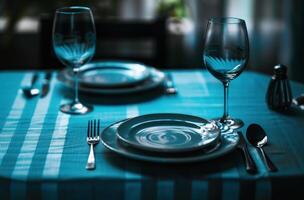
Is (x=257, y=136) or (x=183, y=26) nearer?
(x=257, y=136)

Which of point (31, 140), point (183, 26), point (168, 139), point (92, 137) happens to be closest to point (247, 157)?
point (168, 139)

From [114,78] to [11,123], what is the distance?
0.35m

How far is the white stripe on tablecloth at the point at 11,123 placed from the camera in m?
1.03

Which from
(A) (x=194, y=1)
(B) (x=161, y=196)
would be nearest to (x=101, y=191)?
(B) (x=161, y=196)

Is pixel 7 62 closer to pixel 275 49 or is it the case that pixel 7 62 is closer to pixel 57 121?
pixel 275 49

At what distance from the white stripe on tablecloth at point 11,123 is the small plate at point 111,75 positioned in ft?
0.49

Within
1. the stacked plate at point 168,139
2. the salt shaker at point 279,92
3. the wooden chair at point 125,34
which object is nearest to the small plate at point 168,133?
the stacked plate at point 168,139

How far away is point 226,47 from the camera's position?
1.06m

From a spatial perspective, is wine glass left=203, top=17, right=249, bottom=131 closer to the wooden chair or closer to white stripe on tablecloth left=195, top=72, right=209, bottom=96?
white stripe on tablecloth left=195, top=72, right=209, bottom=96

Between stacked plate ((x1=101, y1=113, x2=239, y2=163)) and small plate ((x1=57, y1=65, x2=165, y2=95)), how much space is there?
235mm

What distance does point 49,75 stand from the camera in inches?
58.5

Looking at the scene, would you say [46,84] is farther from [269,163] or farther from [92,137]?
[269,163]

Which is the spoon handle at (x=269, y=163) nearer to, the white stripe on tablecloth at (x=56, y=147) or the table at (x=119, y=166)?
the table at (x=119, y=166)

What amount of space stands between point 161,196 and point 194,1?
1.76 meters
